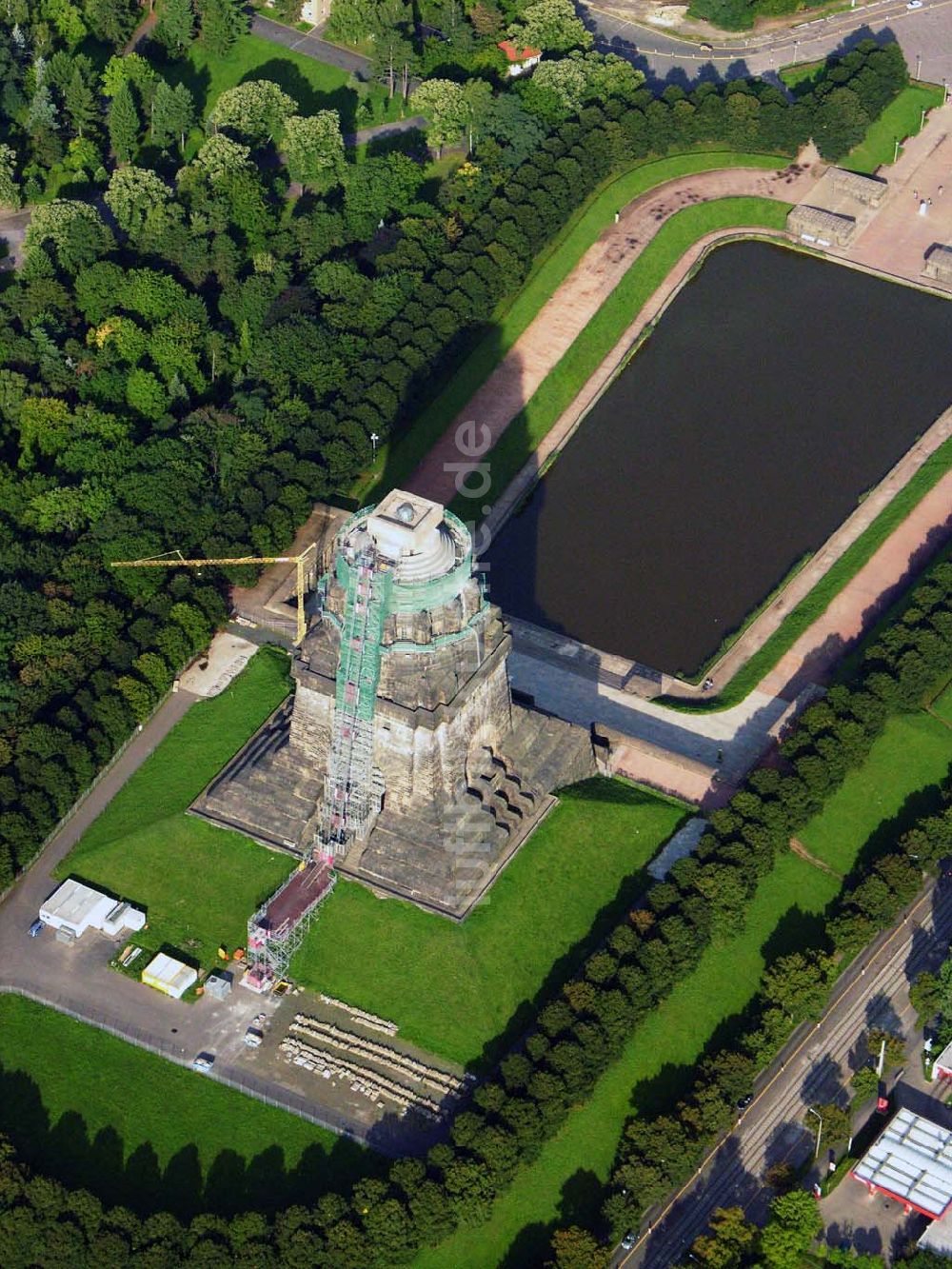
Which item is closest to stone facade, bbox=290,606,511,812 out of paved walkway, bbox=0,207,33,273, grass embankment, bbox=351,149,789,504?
grass embankment, bbox=351,149,789,504

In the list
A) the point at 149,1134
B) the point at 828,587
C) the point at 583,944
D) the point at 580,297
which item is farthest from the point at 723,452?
the point at 149,1134

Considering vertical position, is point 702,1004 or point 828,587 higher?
point 828,587

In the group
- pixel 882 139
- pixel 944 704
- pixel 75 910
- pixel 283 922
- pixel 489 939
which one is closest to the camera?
pixel 283 922

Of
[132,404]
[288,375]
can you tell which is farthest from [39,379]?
[288,375]

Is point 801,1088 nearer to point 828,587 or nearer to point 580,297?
point 828,587

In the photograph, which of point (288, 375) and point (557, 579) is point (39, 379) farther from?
point (557, 579)

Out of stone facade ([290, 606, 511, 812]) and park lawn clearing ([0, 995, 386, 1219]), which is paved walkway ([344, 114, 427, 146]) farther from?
park lawn clearing ([0, 995, 386, 1219])
